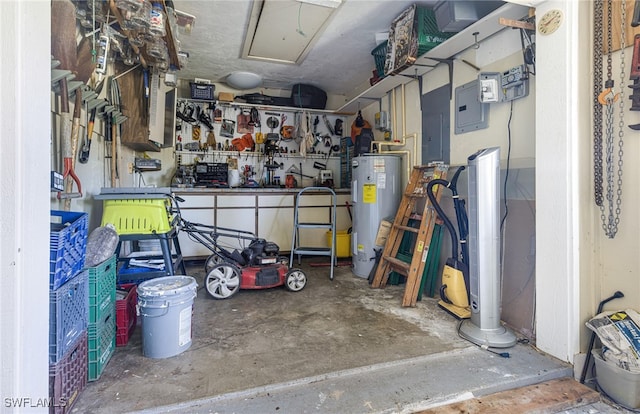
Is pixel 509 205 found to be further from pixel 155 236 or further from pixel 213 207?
pixel 213 207

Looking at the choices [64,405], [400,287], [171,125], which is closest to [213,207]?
[171,125]

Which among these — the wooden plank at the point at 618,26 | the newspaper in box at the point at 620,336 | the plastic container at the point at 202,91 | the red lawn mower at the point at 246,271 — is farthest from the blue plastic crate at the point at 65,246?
the plastic container at the point at 202,91

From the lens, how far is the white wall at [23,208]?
38.5 inches

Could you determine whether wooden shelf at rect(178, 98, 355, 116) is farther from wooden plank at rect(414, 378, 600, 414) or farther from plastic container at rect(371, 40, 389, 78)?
wooden plank at rect(414, 378, 600, 414)

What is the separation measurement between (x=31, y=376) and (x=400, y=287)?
2745 millimetres

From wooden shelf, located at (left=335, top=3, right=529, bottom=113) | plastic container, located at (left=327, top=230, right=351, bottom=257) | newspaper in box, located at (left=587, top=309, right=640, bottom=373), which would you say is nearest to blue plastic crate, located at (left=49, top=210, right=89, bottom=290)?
newspaper in box, located at (left=587, top=309, right=640, bottom=373)

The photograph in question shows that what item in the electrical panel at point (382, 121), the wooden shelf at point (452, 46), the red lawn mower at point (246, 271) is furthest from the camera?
the electrical panel at point (382, 121)

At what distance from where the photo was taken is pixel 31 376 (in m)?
1.05

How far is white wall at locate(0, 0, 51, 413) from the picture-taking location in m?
0.98

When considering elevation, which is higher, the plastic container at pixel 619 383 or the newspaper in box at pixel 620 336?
the newspaper in box at pixel 620 336

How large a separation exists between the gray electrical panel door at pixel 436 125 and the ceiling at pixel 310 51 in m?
0.79

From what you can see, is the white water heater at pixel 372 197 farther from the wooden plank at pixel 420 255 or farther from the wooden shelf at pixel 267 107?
the wooden shelf at pixel 267 107

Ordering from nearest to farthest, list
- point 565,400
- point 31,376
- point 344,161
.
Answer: point 31,376, point 565,400, point 344,161

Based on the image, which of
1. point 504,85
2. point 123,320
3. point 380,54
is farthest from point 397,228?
point 123,320
